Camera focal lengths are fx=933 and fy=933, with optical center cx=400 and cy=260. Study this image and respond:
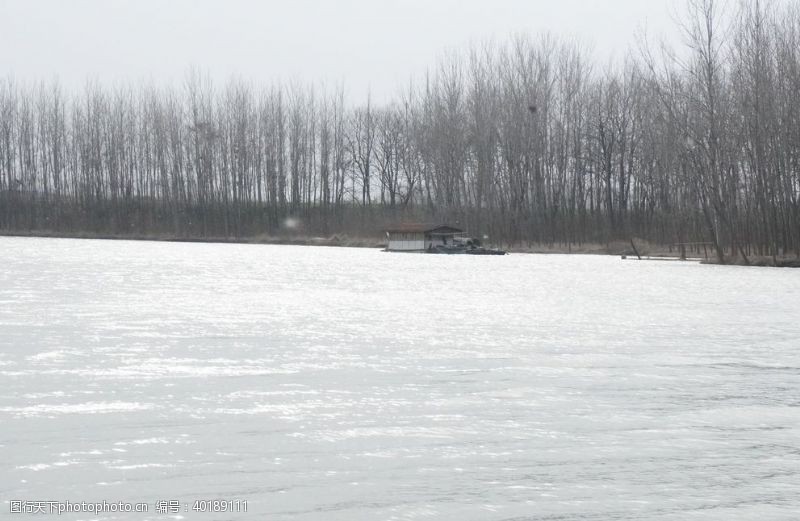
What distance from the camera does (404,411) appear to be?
16.7 feet

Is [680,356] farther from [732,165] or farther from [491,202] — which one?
[491,202]

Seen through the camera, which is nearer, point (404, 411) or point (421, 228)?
point (404, 411)

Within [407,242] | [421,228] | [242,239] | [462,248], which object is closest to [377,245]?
[407,242]

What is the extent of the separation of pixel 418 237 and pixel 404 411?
34911 mm

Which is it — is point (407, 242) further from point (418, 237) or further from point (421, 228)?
point (421, 228)

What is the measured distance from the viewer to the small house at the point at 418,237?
39688mm

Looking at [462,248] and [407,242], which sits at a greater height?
[407,242]

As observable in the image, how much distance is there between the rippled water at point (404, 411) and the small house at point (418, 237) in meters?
28.4

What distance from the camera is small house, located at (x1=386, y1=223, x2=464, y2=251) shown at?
39.7 metres

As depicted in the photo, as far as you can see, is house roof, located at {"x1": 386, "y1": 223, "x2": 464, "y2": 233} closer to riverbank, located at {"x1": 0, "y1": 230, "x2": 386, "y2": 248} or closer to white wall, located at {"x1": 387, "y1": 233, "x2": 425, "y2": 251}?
white wall, located at {"x1": 387, "y1": 233, "x2": 425, "y2": 251}

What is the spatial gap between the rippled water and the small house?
28446mm

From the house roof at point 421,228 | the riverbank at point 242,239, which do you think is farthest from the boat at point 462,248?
the riverbank at point 242,239

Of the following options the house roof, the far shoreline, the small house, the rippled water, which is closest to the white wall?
the small house

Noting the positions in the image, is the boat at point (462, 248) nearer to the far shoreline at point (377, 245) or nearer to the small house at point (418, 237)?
the small house at point (418, 237)
